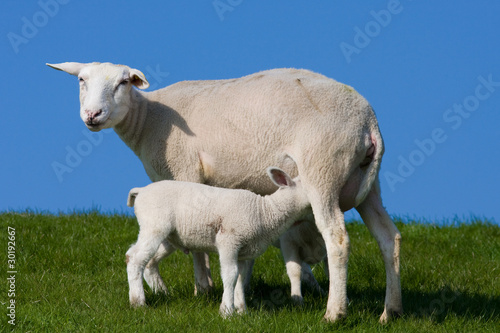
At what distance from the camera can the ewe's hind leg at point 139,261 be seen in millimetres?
6195

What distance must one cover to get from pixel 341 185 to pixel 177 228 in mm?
1630

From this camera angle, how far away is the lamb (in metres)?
6.17

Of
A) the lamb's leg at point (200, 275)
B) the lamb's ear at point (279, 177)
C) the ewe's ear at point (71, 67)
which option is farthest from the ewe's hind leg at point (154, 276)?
the ewe's ear at point (71, 67)

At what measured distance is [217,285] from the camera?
7969 millimetres

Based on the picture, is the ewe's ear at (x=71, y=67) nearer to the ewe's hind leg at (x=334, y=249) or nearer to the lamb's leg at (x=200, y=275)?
the lamb's leg at (x=200, y=275)

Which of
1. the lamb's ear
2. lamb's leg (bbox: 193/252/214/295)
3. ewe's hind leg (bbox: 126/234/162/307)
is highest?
the lamb's ear

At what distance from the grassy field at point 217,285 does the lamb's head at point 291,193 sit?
1.02m

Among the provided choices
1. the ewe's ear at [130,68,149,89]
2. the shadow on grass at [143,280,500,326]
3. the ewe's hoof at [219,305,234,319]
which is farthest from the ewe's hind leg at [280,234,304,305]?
the ewe's ear at [130,68,149,89]

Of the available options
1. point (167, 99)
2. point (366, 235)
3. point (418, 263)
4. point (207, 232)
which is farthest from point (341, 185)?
point (366, 235)

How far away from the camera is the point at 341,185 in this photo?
6625mm

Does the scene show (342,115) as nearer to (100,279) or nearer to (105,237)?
(100,279)

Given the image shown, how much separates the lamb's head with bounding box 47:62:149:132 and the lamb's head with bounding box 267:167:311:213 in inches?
71.2

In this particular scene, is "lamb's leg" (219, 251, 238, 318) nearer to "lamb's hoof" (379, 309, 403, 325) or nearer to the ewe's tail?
the ewe's tail

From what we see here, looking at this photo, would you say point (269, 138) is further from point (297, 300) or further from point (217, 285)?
point (217, 285)
